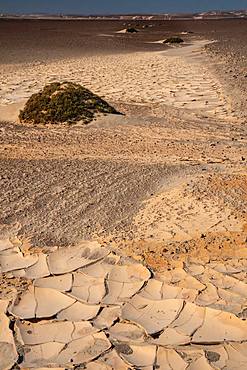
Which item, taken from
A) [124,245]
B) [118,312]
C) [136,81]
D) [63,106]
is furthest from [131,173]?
[136,81]

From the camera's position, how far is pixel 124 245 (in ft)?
14.8

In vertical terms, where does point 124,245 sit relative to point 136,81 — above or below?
above

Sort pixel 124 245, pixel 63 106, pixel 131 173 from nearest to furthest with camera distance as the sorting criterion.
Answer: pixel 124 245 < pixel 131 173 < pixel 63 106

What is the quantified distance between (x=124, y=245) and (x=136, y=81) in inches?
398

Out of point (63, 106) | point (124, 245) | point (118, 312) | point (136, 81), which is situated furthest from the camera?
point (136, 81)

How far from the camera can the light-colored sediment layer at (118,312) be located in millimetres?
3164

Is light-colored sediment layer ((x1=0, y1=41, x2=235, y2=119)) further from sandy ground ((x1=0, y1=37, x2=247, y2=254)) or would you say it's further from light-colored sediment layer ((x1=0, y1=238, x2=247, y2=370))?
light-colored sediment layer ((x1=0, y1=238, x2=247, y2=370))

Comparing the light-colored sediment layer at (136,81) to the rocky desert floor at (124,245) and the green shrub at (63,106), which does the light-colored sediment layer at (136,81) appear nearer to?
the green shrub at (63,106)

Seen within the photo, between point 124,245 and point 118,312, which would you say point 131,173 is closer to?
point 124,245

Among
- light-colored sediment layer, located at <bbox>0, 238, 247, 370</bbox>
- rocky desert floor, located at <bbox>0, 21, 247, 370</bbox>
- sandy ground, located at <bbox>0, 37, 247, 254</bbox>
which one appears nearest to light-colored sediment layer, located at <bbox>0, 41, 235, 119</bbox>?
sandy ground, located at <bbox>0, 37, 247, 254</bbox>

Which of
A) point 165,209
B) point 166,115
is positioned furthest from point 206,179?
point 166,115

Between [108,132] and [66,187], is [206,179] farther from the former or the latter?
[108,132]

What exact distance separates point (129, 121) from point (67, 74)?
870 centimetres

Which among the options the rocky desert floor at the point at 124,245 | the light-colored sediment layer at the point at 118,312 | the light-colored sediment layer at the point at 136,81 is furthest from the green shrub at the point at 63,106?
the light-colored sediment layer at the point at 118,312
